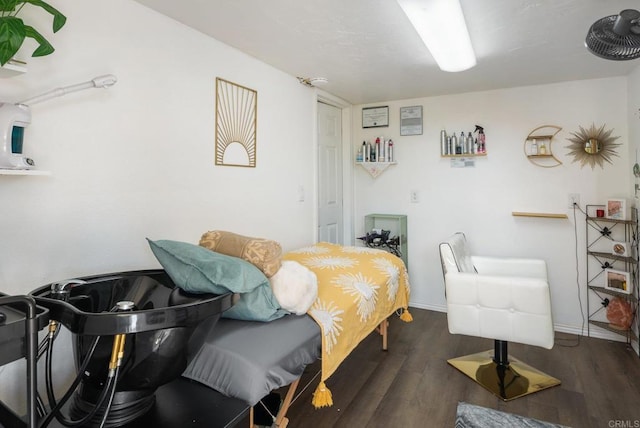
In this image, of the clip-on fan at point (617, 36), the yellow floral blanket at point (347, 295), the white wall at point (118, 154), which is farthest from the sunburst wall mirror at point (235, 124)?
the clip-on fan at point (617, 36)

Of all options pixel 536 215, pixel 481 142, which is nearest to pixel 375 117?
pixel 481 142

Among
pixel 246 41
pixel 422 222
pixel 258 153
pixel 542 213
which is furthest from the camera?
pixel 422 222

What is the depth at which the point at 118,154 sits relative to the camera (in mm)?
1773

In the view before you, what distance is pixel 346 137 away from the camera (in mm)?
4094

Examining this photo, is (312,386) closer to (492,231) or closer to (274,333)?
(274,333)

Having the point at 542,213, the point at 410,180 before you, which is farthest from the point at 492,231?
the point at 410,180

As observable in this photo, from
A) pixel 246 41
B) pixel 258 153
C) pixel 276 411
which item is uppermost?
pixel 246 41

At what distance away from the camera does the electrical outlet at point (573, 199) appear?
3180mm

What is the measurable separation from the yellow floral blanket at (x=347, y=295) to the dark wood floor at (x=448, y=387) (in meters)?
0.41

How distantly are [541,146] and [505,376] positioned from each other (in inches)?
80.7

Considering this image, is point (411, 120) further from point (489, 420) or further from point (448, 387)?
point (489, 420)

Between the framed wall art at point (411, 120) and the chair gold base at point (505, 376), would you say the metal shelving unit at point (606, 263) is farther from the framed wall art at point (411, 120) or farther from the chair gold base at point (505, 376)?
the framed wall art at point (411, 120)

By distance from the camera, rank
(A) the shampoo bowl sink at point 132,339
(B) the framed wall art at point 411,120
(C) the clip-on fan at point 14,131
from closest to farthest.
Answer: (A) the shampoo bowl sink at point 132,339 < (C) the clip-on fan at point 14,131 < (B) the framed wall art at point 411,120

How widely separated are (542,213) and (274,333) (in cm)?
290
